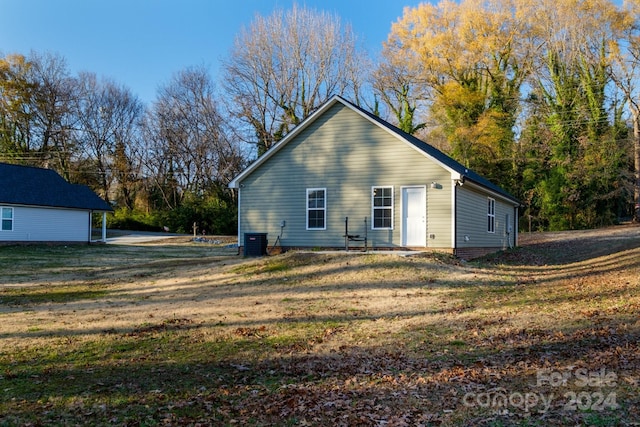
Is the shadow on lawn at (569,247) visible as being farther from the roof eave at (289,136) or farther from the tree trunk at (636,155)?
the roof eave at (289,136)

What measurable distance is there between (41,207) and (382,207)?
2016 centimetres

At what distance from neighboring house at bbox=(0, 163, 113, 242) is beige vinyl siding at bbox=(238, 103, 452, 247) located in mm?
14584

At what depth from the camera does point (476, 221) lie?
18594 millimetres

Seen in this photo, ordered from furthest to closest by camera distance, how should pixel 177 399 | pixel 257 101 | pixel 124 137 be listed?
pixel 124 137 → pixel 257 101 → pixel 177 399

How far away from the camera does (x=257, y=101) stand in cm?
4009

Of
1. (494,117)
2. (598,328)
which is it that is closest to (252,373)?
(598,328)

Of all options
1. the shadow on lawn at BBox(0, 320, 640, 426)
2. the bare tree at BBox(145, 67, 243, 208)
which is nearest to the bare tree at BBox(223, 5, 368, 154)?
the bare tree at BBox(145, 67, 243, 208)

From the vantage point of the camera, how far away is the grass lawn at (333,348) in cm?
473

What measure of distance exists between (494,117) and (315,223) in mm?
22304

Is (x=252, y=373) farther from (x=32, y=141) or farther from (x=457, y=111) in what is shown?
(x=32, y=141)

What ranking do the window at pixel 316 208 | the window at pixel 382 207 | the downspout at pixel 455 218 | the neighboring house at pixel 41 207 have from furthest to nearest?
1. the neighboring house at pixel 41 207
2. the window at pixel 316 208
3. the window at pixel 382 207
4. the downspout at pixel 455 218

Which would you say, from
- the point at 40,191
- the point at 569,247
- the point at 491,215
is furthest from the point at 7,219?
the point at 569,247

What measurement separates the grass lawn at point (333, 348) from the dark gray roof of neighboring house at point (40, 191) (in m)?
15.4

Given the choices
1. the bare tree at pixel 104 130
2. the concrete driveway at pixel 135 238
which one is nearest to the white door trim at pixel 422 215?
the concrete driveway at pixel 135 238
